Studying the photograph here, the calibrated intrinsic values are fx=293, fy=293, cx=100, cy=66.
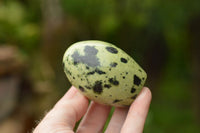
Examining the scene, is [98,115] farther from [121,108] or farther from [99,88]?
[99,88]

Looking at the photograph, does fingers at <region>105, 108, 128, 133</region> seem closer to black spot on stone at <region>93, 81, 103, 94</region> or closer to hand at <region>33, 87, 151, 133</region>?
hand at <region>33, 87, 151, 133</region>

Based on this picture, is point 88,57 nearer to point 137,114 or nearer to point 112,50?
point 112,50

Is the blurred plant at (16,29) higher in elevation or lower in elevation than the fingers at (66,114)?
lower

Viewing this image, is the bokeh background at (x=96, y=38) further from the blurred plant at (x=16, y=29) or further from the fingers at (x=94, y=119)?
the fingers at (x=94, y=119)

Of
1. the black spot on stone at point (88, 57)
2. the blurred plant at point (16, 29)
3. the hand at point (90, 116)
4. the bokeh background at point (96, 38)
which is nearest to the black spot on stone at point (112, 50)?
the black spot on stone at point (88, 57)

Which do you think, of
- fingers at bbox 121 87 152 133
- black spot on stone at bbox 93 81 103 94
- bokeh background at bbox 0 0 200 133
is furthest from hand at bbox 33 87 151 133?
bokeh background at bbox 0 0 200 133
